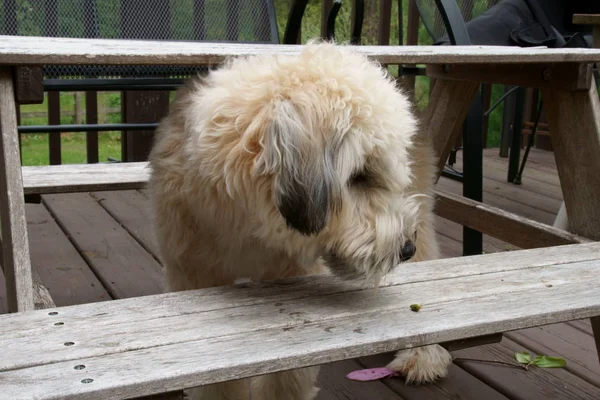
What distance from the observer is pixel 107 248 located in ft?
11.6

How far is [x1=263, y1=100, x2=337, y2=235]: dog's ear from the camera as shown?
4.63 ft

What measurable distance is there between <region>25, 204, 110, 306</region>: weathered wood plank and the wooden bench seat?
4.92 feet

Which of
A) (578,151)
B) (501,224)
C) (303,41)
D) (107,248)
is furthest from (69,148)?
(578,151)

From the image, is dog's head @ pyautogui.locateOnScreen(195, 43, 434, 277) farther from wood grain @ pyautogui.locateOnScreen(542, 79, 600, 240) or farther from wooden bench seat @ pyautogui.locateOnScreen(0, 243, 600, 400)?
wood grain @ pyautogui.locateOnScreen(542, 79, 600, 240)

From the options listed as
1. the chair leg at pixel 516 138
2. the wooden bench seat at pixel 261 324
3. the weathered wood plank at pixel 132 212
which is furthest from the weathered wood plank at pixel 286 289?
the chair leg at pixel 516 138

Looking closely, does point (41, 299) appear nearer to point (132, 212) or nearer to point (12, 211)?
point (12, 211)

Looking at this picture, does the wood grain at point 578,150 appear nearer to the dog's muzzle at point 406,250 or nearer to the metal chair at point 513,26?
the metal chair at point 513,26

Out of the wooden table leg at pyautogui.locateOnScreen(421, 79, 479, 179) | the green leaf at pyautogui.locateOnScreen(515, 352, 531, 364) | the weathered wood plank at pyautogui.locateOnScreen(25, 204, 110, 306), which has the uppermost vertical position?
the wooden table leg at pyautogui.locateOnScreen(421, 79, 479, 179)

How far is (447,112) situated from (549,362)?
1.03 m

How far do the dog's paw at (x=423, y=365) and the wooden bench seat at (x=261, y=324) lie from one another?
64 cm

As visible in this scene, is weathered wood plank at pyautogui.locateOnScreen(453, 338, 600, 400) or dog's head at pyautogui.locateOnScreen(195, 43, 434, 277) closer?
dog's head at pyautogui.locateOnScreen(195, 43, 434, 277)

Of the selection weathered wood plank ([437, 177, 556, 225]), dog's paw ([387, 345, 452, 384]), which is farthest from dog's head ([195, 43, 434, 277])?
weathered wood plank ([437, 177, 556, 225])

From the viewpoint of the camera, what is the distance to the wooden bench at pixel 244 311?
1235mm

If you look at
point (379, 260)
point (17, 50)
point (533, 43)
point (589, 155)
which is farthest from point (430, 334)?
point (533, 43)
